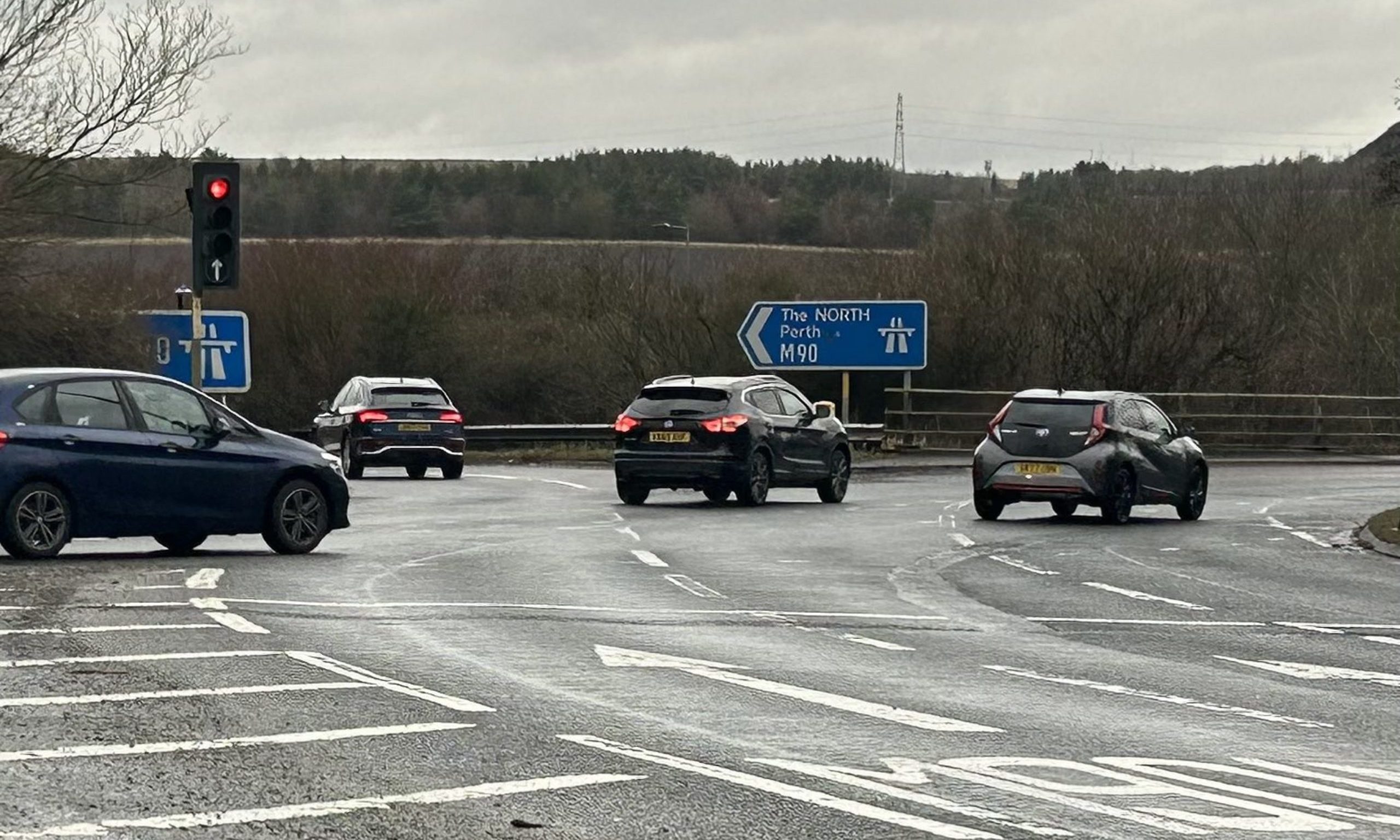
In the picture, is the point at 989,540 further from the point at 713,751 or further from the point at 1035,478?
the point at 713,751

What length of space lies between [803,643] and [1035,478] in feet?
40.7

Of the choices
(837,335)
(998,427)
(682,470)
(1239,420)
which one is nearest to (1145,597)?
(998,427)

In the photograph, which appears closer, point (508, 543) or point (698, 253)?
point (508, 543)

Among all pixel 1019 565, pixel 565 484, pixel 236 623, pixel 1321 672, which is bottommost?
pixel 565 484

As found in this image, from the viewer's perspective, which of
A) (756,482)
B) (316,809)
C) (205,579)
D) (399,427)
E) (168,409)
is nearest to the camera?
(316,809)

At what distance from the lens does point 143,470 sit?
17.3 metres

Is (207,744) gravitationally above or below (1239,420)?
above

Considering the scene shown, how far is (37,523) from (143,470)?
0.96 metres

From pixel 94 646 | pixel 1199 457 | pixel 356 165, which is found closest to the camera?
pixel 94 646

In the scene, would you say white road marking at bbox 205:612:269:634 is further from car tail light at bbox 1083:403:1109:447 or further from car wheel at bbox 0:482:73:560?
car tail light at bbox 1083:403:1109:447

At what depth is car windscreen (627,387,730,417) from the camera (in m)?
26.6

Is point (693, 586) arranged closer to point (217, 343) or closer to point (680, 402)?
point (680, 402)

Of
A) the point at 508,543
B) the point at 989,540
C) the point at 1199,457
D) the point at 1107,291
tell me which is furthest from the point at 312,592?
the point at 1107,291

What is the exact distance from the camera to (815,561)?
19250 mm
